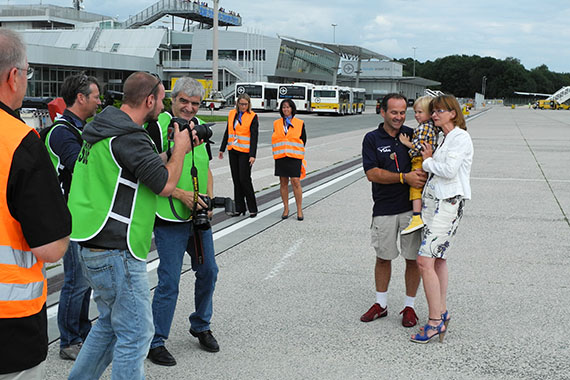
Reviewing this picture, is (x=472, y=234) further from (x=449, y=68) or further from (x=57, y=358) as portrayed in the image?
(x=449, y=68)

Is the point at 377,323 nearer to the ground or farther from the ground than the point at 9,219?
nearer to the ground

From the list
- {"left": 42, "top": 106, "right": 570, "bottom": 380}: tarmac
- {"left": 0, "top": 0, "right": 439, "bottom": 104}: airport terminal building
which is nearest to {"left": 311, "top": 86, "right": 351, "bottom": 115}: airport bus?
{"left": 0, "top": 0, "right": 439, "bottom": 104}: airport terminal building

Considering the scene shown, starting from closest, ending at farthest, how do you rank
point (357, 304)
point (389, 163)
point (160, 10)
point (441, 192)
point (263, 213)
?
point (441, 192), point (389, 163), point (357, 304), point (263, 213), point (160, 10)

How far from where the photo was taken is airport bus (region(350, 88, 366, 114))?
204 ft

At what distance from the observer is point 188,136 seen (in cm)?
314

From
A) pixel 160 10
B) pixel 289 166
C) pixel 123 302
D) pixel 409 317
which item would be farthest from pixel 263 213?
pixel 160 10

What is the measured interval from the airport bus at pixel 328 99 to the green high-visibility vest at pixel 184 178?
5334cm

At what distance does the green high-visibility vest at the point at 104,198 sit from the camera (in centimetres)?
294

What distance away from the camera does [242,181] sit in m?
8.95

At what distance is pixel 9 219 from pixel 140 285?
3.58 feet

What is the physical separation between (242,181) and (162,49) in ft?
228

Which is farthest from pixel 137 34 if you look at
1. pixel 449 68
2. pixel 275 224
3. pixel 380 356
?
pixel 449 68

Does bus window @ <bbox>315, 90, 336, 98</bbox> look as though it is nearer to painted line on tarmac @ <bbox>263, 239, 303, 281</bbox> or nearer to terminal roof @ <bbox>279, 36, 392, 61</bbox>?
terminal roof @ <bbox>279, 36, 392, 61</bbox>

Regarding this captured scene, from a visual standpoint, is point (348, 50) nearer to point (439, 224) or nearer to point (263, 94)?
point (263, 94)
